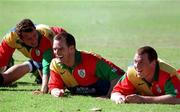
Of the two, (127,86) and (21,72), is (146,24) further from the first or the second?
(127,86)

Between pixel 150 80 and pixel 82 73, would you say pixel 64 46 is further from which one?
pixel 150 80

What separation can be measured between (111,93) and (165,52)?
26.5 feet

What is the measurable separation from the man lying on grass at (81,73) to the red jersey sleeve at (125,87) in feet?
1.49

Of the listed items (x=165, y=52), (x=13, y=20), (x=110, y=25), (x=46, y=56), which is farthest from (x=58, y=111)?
(x=13, y=20)

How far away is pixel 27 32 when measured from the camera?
10844mm

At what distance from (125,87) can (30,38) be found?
2141mm

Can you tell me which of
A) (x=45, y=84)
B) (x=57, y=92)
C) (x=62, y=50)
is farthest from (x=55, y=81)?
(x=62, y=50)

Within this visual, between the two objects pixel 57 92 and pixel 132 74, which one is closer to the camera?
pixel 132 74

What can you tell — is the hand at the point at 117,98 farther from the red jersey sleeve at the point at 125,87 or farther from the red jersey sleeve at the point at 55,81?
the red jersey sleeve at the point at 55,81

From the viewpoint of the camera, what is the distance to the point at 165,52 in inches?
703

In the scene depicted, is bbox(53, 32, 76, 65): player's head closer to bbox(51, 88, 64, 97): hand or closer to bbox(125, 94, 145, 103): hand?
bbox(51, 88, 64, 97): hand

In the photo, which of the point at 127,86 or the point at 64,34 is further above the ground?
the point at 64,34

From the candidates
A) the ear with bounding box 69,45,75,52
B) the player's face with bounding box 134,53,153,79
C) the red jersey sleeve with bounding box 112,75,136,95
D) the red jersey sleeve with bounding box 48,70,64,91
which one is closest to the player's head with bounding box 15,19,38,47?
the red jersey sleeve with bounding box 48,70,64,91

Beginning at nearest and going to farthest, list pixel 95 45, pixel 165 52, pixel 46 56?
pixel 46 56 → pixel 165 52 → pixel 95 45
